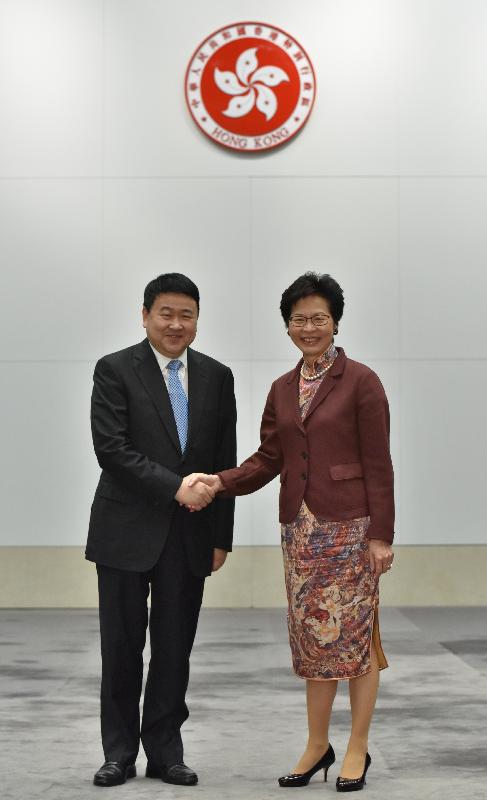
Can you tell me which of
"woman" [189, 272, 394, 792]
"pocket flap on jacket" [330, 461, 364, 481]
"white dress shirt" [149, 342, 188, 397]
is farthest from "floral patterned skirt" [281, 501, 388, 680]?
"white dress shirt" [149, 342, 188, 397]

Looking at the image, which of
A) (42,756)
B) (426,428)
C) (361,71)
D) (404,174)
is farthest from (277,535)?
(42,756)

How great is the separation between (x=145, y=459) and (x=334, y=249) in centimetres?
508

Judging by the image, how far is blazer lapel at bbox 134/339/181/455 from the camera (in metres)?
4.29

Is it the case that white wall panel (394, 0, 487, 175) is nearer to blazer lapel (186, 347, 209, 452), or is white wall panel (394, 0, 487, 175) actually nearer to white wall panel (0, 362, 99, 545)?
white wall panel (0, 362, 99, 545)

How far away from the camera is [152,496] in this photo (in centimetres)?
418

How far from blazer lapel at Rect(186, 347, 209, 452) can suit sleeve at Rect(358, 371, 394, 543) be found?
56 cm

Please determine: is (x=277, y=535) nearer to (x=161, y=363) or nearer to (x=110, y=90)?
(x=110, y=90)

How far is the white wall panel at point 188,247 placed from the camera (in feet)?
29.6

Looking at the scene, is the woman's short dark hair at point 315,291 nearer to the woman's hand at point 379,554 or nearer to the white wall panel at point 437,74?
the woman's hand at point 379,554

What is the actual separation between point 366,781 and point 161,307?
5.50 ft

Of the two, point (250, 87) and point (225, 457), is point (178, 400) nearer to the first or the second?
point (225, 457)

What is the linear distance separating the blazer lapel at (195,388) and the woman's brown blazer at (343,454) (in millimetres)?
312

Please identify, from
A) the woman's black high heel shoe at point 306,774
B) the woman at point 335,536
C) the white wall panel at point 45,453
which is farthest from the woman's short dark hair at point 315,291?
the white wall panel at point 45,453

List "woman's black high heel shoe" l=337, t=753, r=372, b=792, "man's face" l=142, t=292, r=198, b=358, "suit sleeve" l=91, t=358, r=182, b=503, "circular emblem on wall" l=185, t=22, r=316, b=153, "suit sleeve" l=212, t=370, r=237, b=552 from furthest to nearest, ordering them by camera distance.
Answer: "circular emblem on wall" l=185, t=22, r=316, b=153, "suit sleeve" l=212, t=370, r=237, b=552, "man's face" l=142, t=292, r=198, b=358, "suit sleeve" l=91, t=358, r=182, b=503, "woman's black high heel shoe" l=337, t=753, r=372, b=792
